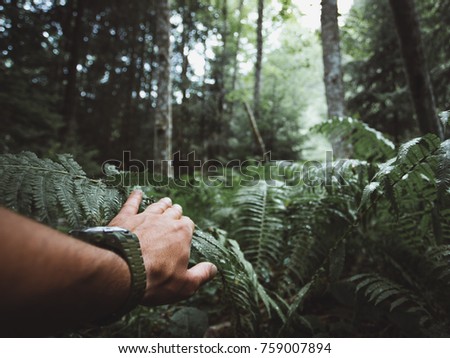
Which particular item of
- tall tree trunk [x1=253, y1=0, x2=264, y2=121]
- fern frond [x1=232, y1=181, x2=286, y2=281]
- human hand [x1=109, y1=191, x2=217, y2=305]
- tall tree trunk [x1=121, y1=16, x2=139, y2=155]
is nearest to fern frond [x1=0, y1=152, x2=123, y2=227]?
human hand [x1=109, y1=191, x2=217, y2=305]

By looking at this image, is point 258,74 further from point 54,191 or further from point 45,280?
point 45,280

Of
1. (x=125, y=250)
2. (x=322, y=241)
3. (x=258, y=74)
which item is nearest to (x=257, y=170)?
(x=322, y=241)

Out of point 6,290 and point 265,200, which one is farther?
point 265,200

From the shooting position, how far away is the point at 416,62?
9.10ft

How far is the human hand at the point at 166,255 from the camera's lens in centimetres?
97

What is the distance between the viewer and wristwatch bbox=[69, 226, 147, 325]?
2.83 ft

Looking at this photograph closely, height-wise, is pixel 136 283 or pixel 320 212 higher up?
pixel 320 212

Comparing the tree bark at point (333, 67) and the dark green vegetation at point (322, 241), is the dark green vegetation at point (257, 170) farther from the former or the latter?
the tree bark at point (333, 67)

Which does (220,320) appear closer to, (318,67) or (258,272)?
(258,272)

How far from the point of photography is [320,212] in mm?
2252

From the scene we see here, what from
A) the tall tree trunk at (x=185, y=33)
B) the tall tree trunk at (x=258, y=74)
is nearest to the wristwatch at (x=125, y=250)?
the tall tree trunk at (x=258, y=74)
